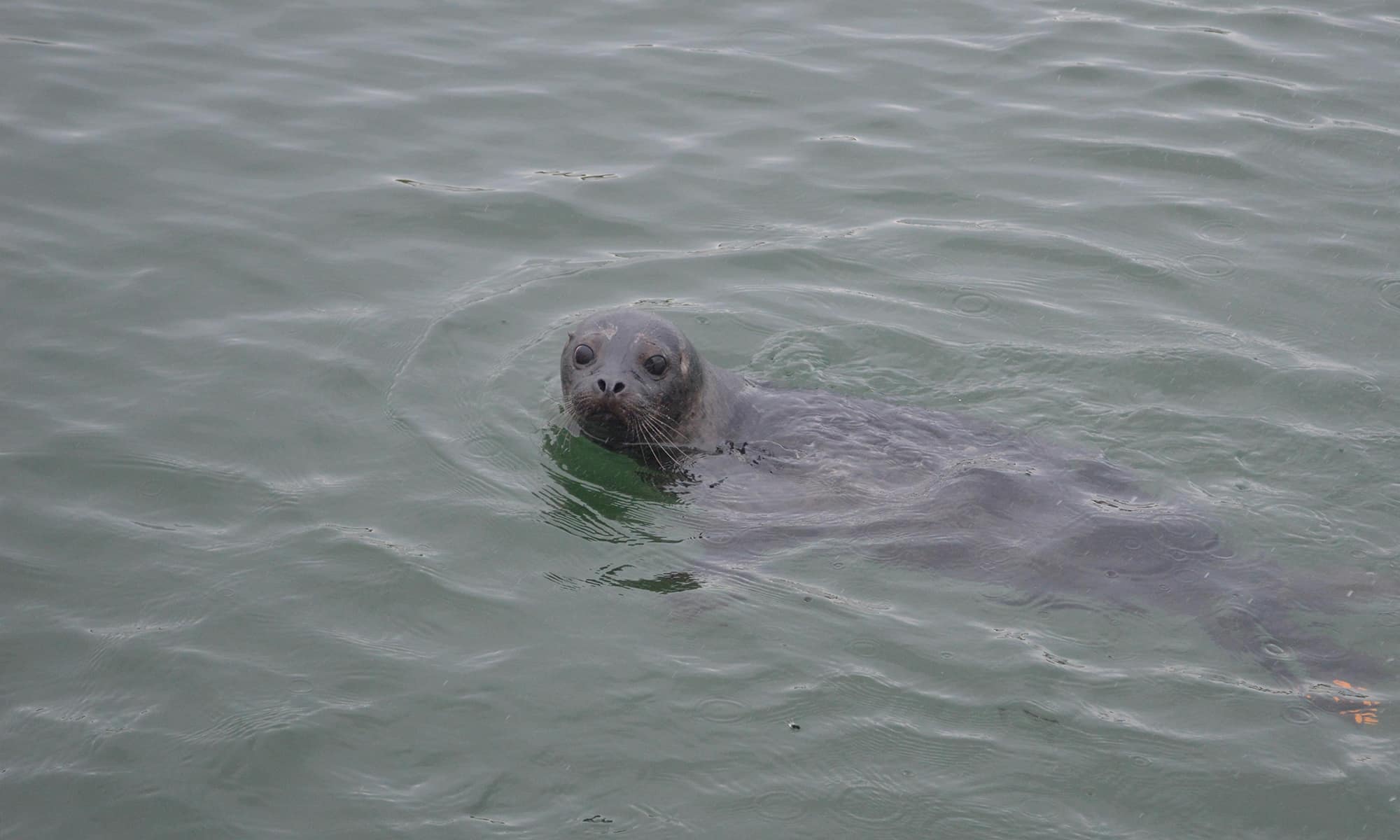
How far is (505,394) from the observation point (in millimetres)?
9742

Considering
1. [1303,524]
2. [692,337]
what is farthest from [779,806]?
[692,337]

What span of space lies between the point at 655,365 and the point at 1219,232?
569 cm

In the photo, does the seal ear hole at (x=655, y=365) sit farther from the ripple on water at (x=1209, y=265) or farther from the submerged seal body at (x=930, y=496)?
the ripple on water at (x=1209, y=265)

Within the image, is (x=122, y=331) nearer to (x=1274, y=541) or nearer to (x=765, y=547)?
(x=765, y=547)

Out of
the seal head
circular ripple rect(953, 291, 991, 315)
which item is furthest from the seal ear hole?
circular ripple rect(953, 291, 991, 315)

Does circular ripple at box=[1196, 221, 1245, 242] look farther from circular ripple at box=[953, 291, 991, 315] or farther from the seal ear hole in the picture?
the seal ear hole

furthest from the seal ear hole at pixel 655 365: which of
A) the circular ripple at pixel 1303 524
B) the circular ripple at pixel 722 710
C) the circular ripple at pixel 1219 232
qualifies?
the circular ripple at pixel 1219 232

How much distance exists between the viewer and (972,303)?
36.1 ft

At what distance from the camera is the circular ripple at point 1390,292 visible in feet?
35.5

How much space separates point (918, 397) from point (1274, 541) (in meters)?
2.64

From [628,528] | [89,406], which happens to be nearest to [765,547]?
[628,528]

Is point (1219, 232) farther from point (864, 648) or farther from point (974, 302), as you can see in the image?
point (864, 648)

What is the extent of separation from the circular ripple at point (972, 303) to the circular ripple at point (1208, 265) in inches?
69.2

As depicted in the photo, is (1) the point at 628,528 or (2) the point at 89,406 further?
(2) the point at 89,406
